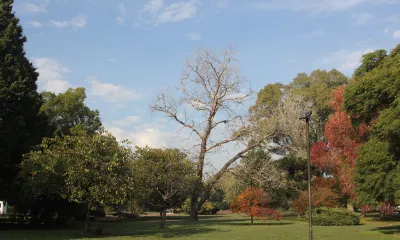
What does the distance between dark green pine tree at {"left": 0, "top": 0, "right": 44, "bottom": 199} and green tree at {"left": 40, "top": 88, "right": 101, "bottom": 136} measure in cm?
1801

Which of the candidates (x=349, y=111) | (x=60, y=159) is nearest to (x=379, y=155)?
(x=349, y=111)

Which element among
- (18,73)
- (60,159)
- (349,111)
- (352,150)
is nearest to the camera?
(60,159)

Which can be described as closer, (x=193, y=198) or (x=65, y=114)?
(x=193, y=198)

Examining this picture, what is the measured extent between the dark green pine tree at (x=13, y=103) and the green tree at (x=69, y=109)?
18.0m

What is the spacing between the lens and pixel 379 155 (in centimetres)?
2434

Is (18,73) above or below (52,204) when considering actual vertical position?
above

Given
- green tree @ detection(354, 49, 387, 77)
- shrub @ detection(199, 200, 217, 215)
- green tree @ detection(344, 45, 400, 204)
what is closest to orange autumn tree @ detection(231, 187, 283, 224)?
green tree @ detection(344, 45, 400, 204)

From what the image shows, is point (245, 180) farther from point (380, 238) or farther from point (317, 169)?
point (380, 238)

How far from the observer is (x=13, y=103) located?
28.4 m

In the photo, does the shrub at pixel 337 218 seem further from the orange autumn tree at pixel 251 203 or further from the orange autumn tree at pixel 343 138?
the orange autumn tree at pixel 251 203

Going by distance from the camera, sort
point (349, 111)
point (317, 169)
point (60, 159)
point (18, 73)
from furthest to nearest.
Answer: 1. point (317, 169)
2. point (18, 73)
3. point (349, 111)
4. point (60, 159)

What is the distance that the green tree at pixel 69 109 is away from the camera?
1959 inches

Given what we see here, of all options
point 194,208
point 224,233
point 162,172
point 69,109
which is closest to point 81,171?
point 162,172

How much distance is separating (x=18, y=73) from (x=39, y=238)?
12544 mm
